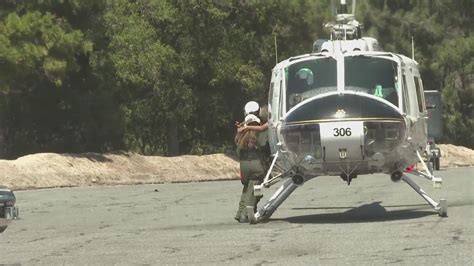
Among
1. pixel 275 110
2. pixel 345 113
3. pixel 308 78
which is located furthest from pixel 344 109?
pixel 275 110

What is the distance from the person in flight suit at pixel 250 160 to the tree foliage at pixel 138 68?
16.0 meters

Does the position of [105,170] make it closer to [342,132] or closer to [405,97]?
[405,97]

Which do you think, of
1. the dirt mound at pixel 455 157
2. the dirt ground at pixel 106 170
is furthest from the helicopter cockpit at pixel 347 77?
the dirt mound at pixel 455 157

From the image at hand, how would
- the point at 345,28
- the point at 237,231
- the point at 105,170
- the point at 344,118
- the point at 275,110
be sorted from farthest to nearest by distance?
the point at 105,170, the point at 345,28, the point at 275,110, the point at 344,118, the point at 237,231

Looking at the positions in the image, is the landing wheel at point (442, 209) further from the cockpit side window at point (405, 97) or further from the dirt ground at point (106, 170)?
the dirt ground at point (106, 170)

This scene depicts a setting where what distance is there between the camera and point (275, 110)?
1608cm

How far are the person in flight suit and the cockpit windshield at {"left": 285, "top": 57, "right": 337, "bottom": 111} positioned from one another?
2.98 ft

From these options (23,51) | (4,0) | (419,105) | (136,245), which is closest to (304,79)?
(419,105)

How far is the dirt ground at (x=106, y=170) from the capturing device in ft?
98.6

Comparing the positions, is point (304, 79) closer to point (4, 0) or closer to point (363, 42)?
point (363, 42)

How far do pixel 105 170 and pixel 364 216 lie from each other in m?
17.3

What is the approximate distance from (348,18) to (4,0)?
18.0 m

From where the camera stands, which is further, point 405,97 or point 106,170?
point 106,170

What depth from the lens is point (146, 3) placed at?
41.2 meters
